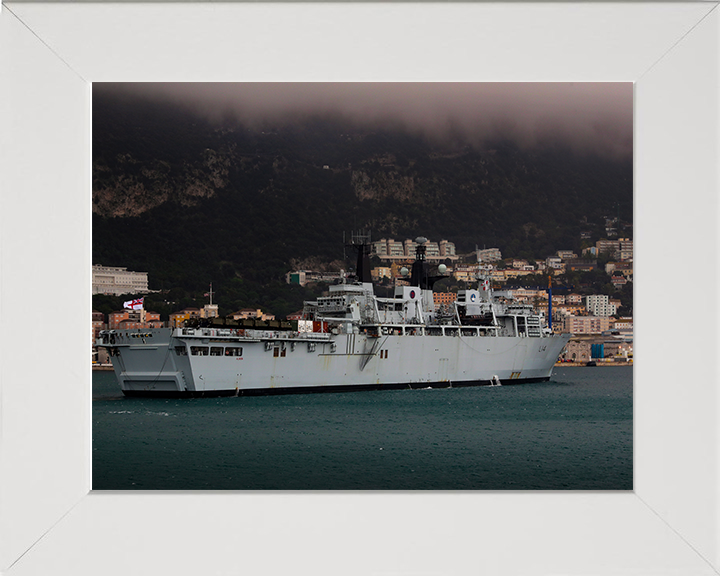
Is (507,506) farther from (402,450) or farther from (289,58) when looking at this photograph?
(402,450)

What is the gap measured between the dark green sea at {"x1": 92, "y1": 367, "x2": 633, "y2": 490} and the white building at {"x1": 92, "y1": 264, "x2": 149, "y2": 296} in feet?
100

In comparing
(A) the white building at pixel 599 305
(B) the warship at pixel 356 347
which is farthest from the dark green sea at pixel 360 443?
(A) the white building at pixel 599 305

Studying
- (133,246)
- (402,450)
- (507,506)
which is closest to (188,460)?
(402,450)

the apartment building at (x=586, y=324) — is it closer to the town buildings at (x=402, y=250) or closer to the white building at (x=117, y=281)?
the town buildings at (x=402, y=250)

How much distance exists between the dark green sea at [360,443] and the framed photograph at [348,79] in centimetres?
462

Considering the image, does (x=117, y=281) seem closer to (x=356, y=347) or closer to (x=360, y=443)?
(x=356, y=347)

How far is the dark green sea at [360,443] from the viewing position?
9.77m

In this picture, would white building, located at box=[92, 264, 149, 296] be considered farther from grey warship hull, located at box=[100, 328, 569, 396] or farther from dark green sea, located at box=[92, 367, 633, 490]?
grey warship hull, located at box=[100, 328, 569, 396]

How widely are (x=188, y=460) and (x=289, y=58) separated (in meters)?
8.44

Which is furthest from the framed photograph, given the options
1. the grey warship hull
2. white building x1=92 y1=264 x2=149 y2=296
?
white building x1=92 y1=264 x2=149 y2=296

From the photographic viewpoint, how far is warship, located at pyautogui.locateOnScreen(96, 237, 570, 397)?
20.2 metres

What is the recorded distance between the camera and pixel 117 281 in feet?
172

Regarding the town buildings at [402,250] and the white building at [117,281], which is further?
the white building at [117,281]

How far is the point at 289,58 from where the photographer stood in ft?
13.9
